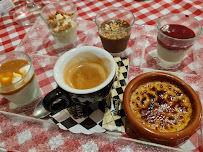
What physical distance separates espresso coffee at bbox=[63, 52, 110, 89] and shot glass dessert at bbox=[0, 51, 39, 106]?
0.24 metres

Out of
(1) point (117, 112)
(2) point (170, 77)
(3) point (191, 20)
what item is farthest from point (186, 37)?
(1) point (117, 112)

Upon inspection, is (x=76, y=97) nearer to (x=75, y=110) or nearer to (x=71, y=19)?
(x=75, y=110)

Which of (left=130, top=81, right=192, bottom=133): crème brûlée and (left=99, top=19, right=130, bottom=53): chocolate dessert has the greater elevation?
(left=99, top=19, right=130, bottom=53): chocolate dessert

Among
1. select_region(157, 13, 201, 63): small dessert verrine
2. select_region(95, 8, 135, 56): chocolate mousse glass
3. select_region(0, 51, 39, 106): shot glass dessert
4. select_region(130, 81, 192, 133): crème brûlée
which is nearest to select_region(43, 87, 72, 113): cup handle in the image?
select_region(0, 51, 39, 106): shot glass dessert

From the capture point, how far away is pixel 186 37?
1.22 metres

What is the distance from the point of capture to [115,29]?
1380 mm

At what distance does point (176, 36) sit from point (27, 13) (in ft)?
5.33

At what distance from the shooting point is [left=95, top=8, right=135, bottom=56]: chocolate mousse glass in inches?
52.3

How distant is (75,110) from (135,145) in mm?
388

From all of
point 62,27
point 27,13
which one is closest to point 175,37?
point 62,27

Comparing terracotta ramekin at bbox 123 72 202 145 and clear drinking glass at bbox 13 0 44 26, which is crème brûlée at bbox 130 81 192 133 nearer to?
terracotta ramekin at bbox 123 72 202 145

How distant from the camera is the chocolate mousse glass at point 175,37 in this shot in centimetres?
117

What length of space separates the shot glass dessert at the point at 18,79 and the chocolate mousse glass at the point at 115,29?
61 cm

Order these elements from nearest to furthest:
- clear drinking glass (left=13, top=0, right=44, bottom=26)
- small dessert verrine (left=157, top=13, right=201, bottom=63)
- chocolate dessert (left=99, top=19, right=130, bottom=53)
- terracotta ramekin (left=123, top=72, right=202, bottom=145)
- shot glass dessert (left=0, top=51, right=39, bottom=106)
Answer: terracotta ramekin (left=123, top=72, right=202, bottom=145) < shot glass dessert (left=0, top=51, right=39, bottom=106) < small dessert verrine (left=157, top=13, right=201, bottom=63) < chocolate dessert (left=99, top=19, right=130, bottom=53) < clear drinking glass (left=13, top=0, right=44, bottom=26)
